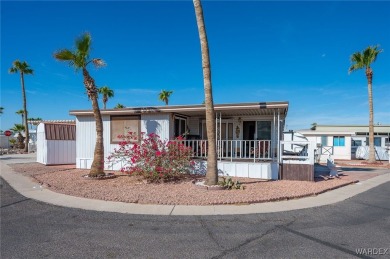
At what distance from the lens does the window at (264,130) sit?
14.6 m

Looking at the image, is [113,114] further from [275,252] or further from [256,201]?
[275,252]

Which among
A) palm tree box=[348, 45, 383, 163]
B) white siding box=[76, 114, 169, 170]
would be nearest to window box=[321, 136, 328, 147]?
palm tree box=[348, 45, 383, 163]

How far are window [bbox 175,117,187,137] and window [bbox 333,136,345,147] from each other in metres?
17.5

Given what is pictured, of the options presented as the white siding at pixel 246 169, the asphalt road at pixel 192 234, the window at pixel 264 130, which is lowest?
the asphalt road at pixel 192 234

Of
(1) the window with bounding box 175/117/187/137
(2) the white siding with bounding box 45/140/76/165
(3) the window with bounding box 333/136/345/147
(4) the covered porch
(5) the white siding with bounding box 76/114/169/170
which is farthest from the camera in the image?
(3) the window with bounding box 333/136/345/147

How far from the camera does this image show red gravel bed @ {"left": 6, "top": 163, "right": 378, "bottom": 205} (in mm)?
7180

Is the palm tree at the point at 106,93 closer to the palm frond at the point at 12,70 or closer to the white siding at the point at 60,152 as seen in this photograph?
the palm frond at the point at 12,70

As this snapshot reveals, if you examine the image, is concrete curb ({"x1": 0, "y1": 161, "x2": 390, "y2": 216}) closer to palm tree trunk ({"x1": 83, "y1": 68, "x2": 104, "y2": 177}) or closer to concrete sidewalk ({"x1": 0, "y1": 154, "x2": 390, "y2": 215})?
concrete sidewalk ({"x1": 0, "y1": 154, "x2": 390, "y2": 215})

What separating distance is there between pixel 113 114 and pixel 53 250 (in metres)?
9.44

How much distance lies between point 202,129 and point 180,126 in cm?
172

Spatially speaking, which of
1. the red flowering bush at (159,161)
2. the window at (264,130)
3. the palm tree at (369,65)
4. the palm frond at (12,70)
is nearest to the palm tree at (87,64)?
the red flowering bush at (159,161)

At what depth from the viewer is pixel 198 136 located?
1487 cm

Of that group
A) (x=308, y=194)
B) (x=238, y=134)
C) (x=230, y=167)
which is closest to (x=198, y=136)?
(x=238, y=134)

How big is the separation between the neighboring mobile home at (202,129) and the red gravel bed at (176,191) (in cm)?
132
